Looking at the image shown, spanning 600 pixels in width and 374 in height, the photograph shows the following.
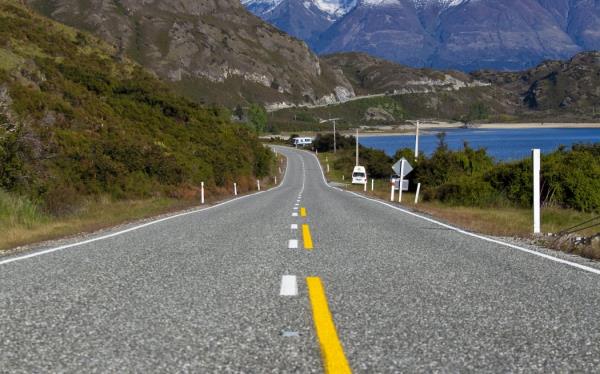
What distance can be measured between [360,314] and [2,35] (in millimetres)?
40171

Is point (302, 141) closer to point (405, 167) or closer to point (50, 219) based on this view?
point (405, 167)

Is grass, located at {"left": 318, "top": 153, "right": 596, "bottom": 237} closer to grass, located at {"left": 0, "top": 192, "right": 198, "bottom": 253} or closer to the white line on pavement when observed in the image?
the white line on pavement

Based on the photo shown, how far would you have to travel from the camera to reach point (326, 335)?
4.63 metres

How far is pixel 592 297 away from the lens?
6.04 m

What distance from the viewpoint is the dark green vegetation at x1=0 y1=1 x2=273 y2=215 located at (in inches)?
736

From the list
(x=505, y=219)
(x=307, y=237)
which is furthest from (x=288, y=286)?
(x=505, y=219)

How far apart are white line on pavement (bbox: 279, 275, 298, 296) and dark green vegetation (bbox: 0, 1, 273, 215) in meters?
11.9

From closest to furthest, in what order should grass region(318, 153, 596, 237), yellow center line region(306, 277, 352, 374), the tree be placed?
yellow center line region(306, 277, 352, 374) < grass region(318, 153, 596, 237) < the tree

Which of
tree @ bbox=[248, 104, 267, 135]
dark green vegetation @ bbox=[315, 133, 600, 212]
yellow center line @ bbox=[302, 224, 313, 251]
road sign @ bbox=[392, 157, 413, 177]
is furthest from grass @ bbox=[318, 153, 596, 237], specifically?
tree @ bbox=[248, 104, 267, 135]

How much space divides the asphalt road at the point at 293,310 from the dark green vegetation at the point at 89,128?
1052 centimetres

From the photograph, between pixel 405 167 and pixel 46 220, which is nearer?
pixel 46 220

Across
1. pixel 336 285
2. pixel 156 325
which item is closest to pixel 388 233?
pixel 336 285

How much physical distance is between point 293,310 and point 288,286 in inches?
40.1

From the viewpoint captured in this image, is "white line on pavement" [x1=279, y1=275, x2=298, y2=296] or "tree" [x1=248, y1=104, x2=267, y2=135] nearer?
"white line on pavement" [x1=279, y1=275, x2=298, y2=296]
